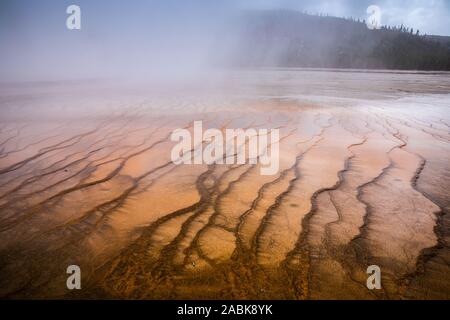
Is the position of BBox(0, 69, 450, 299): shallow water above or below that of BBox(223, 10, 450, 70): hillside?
below

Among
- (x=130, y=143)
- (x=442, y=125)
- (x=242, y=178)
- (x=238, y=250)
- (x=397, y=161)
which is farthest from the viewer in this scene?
(x=442, y=125)

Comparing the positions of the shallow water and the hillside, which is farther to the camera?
the hillside

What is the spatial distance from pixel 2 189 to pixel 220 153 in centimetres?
209

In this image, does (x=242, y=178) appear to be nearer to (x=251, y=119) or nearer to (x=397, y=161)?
(x=397, y=161)

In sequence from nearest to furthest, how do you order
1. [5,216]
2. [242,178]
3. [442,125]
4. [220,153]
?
[5,216] < [242,178] < [220,153] < [442,125]

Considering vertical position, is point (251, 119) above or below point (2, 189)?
above

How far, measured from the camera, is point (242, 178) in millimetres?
2785

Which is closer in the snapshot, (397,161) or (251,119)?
(397,161)

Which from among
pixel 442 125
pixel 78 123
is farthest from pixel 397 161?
pixel 78 123

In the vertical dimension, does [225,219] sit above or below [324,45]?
below

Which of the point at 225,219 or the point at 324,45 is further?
the point at 324,45

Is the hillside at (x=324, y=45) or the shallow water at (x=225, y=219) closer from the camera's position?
the shallow water at (x=225, y=219)

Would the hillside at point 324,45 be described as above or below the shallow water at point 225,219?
above
